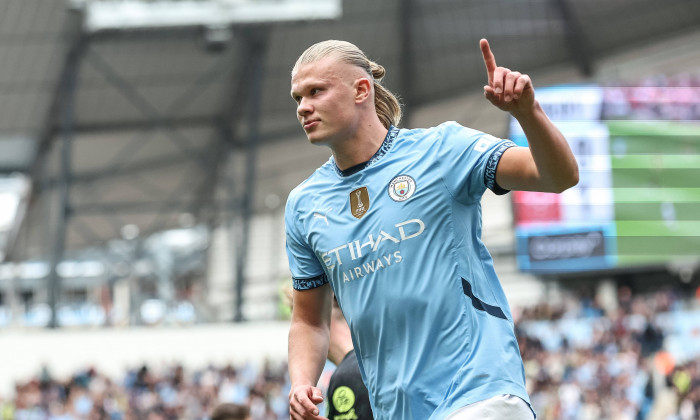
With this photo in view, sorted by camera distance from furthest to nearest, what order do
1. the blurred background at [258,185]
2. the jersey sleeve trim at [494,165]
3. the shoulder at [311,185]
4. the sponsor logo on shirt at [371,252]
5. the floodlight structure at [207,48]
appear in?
the floodlight structure at [207,48], the blurred background at [258,185], the shoulder at [311,185], the sponsor logo on shirt at [371,252], the jersey sleeve trim at [494,165]

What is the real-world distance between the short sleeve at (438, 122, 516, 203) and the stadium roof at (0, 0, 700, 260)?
2157 cm

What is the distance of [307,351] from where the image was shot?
3.33m

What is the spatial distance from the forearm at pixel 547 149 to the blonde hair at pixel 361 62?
0.78 metres

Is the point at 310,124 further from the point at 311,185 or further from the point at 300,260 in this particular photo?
the point at 300,260

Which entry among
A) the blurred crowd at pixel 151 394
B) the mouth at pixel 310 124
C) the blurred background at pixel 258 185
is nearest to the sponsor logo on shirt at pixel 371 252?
the mouth at pixel 310 124

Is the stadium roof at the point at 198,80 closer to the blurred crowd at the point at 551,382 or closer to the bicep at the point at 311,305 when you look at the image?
the blurred crowd at the point at 551,382

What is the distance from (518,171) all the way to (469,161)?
8.6 inches

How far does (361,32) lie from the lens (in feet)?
86.0

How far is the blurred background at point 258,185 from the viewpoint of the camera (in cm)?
2231

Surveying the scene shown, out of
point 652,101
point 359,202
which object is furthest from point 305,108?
point 652,101

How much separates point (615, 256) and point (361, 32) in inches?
338

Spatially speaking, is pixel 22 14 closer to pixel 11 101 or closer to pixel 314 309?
pixel 11 101

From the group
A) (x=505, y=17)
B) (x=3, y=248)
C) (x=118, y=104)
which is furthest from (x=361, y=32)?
(x=3, y=248)

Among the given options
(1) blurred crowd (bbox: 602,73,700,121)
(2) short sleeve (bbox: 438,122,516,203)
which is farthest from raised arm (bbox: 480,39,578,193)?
(1) blurred crowd (bbox: 602,73,700,121)
